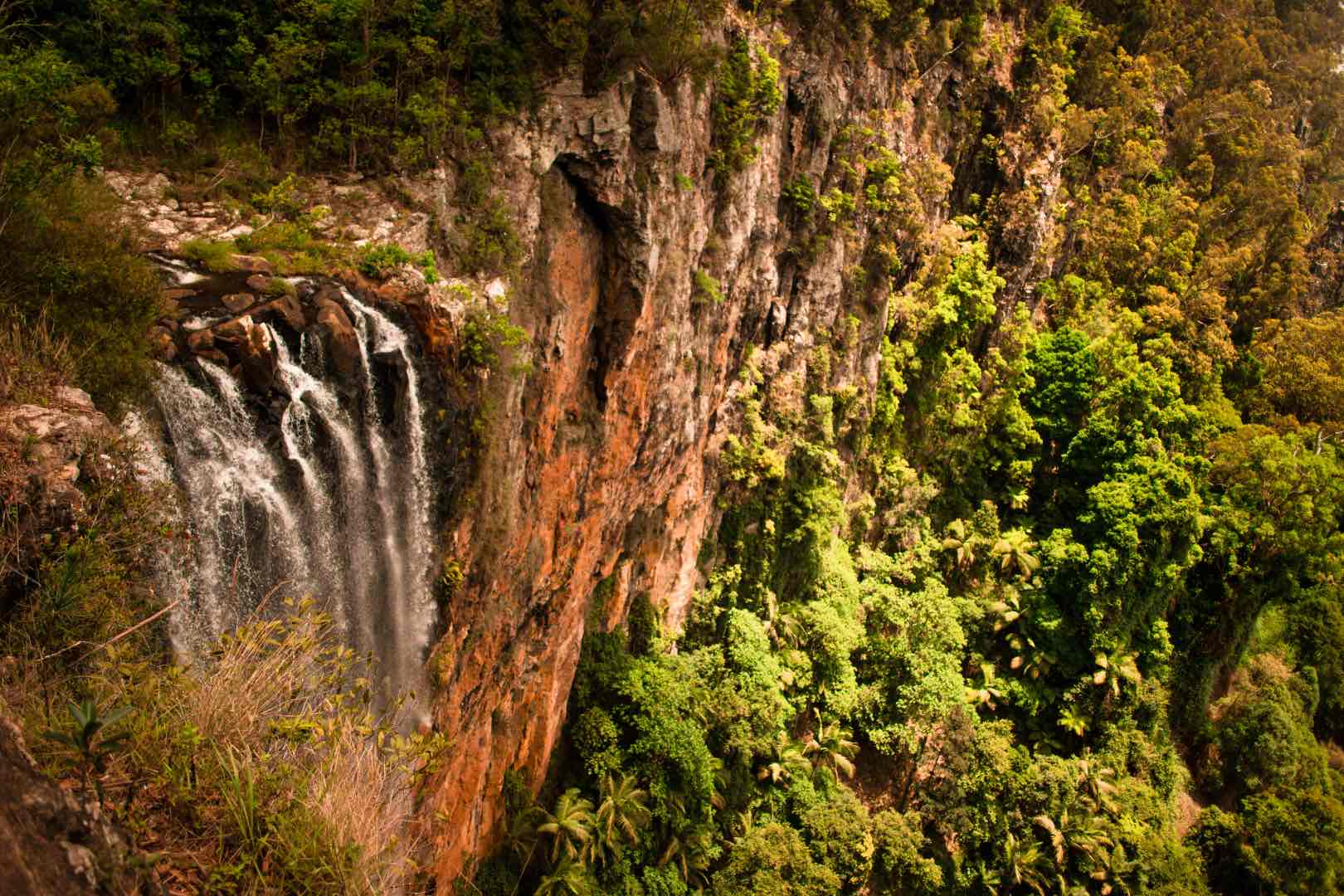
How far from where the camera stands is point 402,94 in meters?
12.0

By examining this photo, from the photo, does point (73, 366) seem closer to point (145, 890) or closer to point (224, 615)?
point (224, 615)

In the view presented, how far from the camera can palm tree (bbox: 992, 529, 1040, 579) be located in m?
24.5

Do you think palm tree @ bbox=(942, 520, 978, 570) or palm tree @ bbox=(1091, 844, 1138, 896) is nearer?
palm tree @ bbox=(1091, 844, 1138, 896)

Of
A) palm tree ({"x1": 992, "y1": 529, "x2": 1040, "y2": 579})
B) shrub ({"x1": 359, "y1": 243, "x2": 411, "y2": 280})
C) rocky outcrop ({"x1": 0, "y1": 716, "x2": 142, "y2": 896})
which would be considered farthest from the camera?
palm tree ({"x1": 992, "y1": 529, "x2": 1040, "y2": 579})

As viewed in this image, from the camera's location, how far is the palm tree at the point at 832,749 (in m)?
20.7

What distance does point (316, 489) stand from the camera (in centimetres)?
872

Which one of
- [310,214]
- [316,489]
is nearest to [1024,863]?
[316,489]

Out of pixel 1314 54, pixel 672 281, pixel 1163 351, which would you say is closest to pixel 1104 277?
pixel 1163 351

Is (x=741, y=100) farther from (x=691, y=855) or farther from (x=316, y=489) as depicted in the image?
(x=691, y=855)

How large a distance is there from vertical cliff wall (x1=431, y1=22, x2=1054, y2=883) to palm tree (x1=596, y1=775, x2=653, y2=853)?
1.36 metres

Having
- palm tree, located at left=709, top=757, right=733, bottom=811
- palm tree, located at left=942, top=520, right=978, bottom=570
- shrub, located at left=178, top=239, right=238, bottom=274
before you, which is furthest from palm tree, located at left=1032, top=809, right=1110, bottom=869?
shrub, located at left=178, top=239, right=238, bottom=274

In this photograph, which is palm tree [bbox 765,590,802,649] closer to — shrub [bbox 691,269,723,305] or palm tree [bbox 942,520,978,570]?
palm tree [bbox 942,520,978,570]

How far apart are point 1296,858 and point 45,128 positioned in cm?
3040

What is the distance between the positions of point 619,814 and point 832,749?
7.57 metres
